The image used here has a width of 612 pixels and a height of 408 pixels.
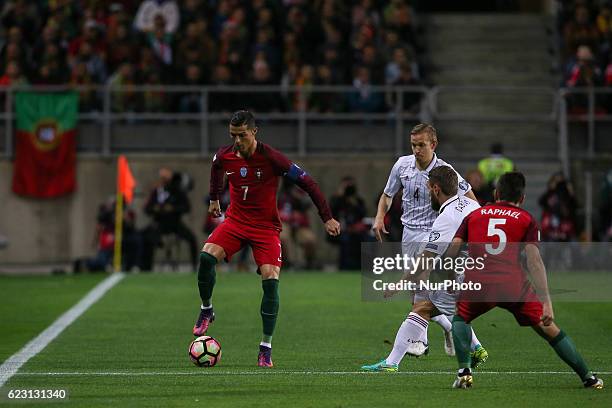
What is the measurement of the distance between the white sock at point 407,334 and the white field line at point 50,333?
9.90 feet

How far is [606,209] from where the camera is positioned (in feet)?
86.4

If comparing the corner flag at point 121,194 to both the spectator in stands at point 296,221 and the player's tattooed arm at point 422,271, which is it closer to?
the spectator in stands at point 296,221

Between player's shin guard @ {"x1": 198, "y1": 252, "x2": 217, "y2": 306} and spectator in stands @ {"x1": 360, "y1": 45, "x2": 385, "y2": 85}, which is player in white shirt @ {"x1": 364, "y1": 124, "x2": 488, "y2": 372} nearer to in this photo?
player's shin guard @ {"x1": 198, "y1": 252, "x2": 217, "y2": 306}

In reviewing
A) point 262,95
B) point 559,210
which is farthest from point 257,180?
point 262,95

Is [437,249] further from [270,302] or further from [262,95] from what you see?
[262,95]

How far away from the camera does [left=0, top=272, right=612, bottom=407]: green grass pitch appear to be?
Result: 10211mm

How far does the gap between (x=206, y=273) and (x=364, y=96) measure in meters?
14.8

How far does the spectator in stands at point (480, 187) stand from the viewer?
22.9m

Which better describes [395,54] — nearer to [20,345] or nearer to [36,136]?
[36,136]

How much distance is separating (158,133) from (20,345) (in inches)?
551

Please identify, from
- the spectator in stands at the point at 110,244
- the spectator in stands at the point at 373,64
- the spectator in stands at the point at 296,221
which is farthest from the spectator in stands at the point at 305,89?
the spectator in stands at the point at 110,244

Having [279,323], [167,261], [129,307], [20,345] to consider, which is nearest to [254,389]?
[20,345]

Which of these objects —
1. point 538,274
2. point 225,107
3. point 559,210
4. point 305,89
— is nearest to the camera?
point 538,274

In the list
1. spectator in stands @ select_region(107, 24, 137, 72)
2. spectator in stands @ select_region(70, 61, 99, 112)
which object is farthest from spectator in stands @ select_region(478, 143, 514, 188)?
spectator in stands @ select_region(70, 61, 99, 112)
